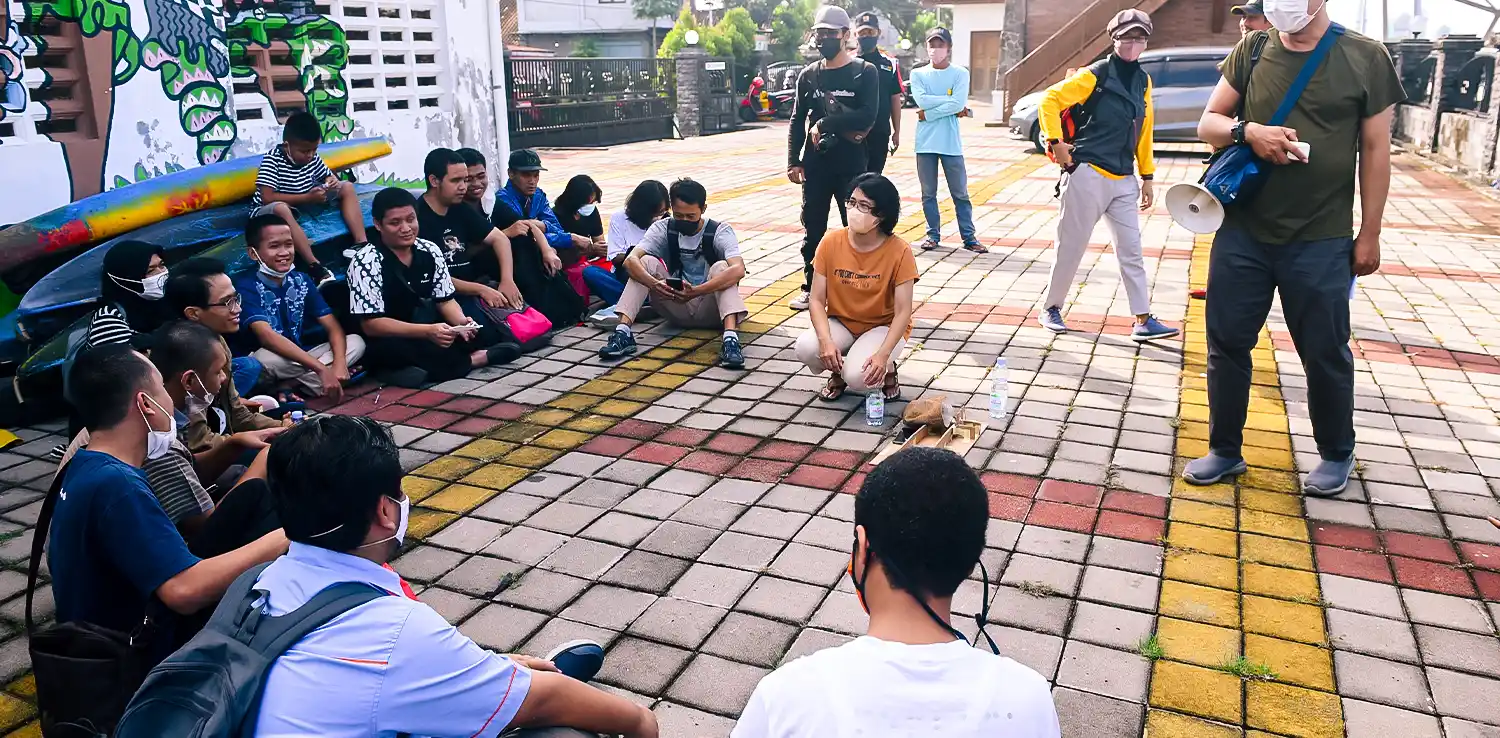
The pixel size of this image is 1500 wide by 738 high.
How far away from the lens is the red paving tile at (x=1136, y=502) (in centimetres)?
426

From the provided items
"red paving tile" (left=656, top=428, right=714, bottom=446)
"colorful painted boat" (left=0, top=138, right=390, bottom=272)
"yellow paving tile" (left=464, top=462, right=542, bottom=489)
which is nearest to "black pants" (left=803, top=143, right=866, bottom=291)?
"red paving tile" (left=656, top=428, right=714, bottom=446)

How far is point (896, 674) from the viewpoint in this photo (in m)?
1.60

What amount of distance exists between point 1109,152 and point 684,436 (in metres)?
3.30

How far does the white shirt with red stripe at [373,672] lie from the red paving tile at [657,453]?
2.77 meters

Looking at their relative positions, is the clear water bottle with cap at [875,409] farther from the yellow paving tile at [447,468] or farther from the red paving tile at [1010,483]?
the yellow paving tile at [447,468]

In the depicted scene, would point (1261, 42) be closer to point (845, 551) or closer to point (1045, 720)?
point (845, 551)

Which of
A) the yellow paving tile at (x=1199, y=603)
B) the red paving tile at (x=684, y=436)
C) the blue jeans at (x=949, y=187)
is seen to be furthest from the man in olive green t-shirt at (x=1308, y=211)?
the blue jeans at (x=949, y=187)

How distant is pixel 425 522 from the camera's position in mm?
4254

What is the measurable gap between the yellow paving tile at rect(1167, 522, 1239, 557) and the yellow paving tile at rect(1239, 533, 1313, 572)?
0.04 metres

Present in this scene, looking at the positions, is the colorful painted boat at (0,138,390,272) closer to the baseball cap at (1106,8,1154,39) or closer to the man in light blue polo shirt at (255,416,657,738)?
the man in light blue polo shirt at (255,416,657,738)

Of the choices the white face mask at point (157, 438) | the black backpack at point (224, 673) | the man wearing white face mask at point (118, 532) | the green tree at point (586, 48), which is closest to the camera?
the black backpack at point (224, 673)

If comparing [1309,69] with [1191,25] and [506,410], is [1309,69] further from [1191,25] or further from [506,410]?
[1191,25]

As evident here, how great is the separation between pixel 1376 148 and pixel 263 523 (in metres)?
4.16

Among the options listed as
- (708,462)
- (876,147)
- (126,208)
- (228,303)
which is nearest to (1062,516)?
(708,462)
